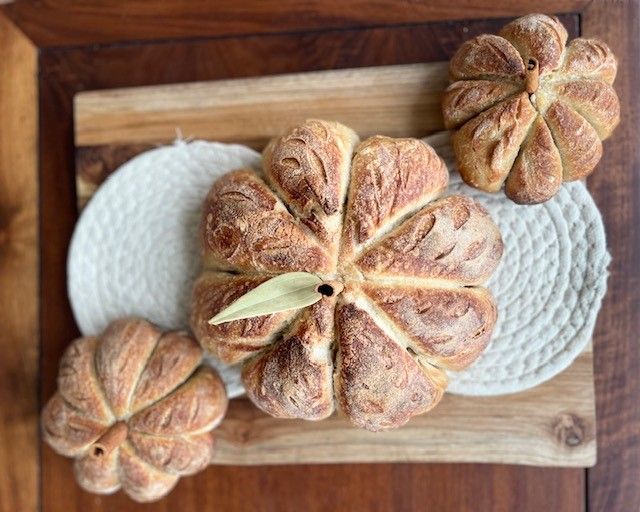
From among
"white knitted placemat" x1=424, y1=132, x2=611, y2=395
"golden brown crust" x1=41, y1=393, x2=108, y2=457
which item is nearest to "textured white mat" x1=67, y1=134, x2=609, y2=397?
"white knitted placemat" x1=424, y1=132, x2=611, y2=395

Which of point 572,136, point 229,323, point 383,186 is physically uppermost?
point 572,136

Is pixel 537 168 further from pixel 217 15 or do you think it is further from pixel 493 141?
pixel 217 15

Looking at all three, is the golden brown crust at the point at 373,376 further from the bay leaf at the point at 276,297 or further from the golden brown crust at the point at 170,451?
the golden brown crust at the point at 170,451

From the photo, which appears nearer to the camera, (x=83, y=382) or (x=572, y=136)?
(x=572, y=136)

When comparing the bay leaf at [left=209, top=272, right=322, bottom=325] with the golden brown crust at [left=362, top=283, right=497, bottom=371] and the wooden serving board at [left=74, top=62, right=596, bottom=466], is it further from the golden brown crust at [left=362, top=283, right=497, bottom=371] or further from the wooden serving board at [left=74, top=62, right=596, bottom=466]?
the wooden serving board at [left=74, top=62, right=596, bottom=466]

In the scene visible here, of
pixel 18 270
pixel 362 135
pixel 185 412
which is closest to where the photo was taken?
pixel 185 412

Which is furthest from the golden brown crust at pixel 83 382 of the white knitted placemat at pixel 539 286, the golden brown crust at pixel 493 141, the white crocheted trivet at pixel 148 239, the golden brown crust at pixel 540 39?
the golden brown crust at pixel 540 39

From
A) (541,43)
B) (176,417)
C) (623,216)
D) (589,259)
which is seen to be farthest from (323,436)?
(541,43)

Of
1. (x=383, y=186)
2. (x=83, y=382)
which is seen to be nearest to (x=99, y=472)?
(x=83, y=382)
